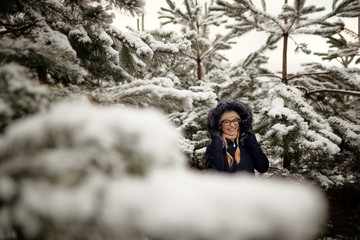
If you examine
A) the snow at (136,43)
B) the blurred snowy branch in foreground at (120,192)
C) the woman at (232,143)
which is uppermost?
the snow at (136,43)

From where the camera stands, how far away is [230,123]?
2557mm

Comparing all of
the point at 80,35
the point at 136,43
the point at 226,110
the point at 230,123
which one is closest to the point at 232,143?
the point at 230,123

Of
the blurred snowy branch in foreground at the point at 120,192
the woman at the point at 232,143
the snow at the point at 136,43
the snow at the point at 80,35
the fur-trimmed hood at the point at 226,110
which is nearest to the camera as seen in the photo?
the blurred snowy branch in foreground at the point at 120,192

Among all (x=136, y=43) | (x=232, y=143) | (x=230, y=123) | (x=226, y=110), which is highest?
(x=136, y=43)

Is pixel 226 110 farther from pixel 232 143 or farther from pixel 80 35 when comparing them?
pixel 80 35

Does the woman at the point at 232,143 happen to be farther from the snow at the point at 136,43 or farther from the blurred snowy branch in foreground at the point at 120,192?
the blurred snowy branch in foreground at the point at 120,192

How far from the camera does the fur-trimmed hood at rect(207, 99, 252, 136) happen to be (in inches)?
104

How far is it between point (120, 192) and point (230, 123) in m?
2.34

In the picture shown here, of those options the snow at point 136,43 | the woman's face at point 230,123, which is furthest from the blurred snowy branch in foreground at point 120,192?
the woman's face at point 230,123

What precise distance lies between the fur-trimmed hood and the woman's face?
0.23 ft

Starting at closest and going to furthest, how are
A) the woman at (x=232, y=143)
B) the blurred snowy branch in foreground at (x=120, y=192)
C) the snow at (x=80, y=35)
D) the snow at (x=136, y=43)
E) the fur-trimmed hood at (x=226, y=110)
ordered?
the blurred snowy branch in foreground at (x=120, y=192) < the snow at (x=80, y=35) < the snow at (x=136, y=43) < the woman at (x=232, y=143) < the fur-trimmed hood at (x=226, y=110)

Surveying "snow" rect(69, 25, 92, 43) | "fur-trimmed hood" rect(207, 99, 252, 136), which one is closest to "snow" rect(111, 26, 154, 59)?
"snow" rect(69, 25, 92, 43)

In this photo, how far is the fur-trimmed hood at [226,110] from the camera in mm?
2629

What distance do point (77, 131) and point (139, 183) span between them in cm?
21
